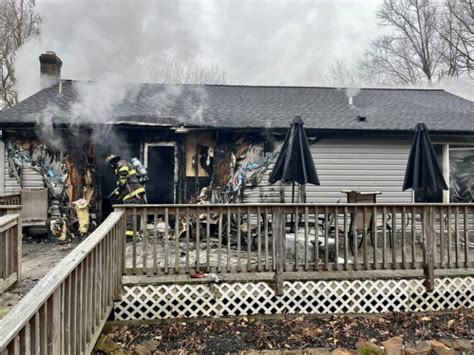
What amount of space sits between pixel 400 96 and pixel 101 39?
985 centimetres

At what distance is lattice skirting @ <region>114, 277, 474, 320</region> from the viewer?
3.82 meters

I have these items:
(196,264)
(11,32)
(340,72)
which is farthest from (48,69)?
(340,72)

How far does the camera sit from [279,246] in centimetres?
388

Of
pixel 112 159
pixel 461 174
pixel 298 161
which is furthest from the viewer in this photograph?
pixel 461 174

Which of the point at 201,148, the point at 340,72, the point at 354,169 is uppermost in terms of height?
the point at 340,72

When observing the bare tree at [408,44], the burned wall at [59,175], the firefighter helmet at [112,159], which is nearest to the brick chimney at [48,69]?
the burned wall at [59,175]

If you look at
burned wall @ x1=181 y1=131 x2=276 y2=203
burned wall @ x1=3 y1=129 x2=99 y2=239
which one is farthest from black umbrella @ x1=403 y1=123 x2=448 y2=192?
burned wall @ x1=3 y1=129 x2=99 y2=239

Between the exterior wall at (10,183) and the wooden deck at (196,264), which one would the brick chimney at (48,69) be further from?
the wooden deck at (196,264)

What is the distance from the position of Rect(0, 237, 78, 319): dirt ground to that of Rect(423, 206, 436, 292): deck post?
176 inches

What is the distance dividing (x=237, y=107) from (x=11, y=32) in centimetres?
1186

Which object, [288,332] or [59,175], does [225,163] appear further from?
[288,332]

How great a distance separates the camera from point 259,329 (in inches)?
139

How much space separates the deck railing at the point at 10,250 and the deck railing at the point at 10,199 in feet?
7.99

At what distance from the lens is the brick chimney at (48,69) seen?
947 centimetres
